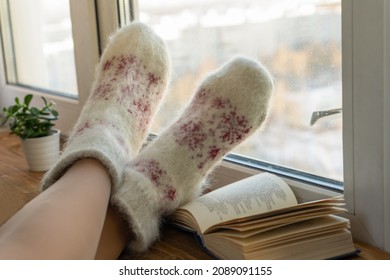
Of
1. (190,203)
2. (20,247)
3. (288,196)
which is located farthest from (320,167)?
(20,247)

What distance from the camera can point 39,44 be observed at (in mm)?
1330

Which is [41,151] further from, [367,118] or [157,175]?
[367,118]

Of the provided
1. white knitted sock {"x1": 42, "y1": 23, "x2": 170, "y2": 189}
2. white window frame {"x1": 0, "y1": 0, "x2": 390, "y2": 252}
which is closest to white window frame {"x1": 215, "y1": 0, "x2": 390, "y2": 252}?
white window frame {"x1": 0, "y1": 0, "x2": 390, "y2": 252}

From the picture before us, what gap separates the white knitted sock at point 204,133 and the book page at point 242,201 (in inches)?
1.4

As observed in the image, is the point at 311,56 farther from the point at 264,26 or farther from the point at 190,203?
the point at 190,203

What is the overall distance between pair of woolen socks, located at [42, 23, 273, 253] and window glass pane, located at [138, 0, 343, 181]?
4cm

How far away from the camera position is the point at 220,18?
0.88 meters

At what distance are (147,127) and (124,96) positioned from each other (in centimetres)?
6

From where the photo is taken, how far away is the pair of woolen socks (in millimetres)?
678

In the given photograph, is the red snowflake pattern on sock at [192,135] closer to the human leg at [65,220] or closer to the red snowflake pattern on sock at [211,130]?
the red snowflake pattern on sock at [211,130]

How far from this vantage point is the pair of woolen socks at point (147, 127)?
0.68m

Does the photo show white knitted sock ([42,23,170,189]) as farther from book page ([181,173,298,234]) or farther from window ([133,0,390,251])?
window ([133,0,390,251])

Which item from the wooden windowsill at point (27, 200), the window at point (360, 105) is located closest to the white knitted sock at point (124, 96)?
the wooden windowsill at point (27, 200)

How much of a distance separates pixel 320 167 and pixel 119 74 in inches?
13.3
